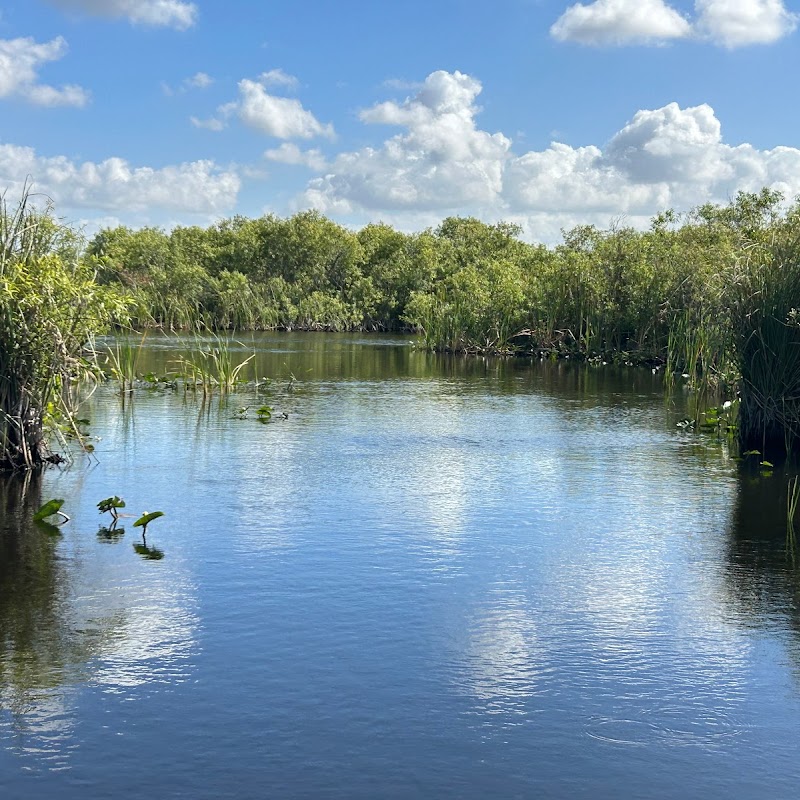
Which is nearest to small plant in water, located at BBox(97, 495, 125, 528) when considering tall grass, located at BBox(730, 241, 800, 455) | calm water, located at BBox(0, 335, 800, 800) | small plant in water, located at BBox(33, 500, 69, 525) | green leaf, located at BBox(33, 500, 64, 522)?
calm water, located at BBox(0, 335, 800, 800)

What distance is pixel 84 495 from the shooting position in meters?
16.7

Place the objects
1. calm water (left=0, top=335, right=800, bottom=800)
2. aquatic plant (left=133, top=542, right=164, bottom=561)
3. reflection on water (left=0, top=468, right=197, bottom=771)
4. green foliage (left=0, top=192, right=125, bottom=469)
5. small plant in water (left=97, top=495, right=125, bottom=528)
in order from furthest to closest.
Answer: green foliage (left=0, top=192, right=125, bottom=469) → small plant in water (left=97, top=495, right=125, bottom=528) → aquatic plant (left=133, top=542, right=164, bottom=561) → reflection on water (left=0, top=468, right=197, bottom=771) → calm water (left=0, top=335, right=800, bottom=800)

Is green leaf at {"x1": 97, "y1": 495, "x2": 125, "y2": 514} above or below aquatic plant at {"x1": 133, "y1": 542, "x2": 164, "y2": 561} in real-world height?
above

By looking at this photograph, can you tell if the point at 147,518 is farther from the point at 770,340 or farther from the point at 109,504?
the point at 770,340

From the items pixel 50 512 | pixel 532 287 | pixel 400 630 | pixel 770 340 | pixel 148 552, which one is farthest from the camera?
pixel 532 287

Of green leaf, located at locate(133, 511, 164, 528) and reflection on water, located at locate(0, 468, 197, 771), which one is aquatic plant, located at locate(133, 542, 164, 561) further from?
reflection on water, located at locate(0, 468, 197, 771)

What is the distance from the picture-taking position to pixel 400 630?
10.6 m

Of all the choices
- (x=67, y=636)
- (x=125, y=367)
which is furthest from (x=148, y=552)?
(x=125, y=367)

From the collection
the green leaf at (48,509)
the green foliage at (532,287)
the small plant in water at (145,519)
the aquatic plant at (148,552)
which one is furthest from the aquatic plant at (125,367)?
the aquatic plant at (148,552)

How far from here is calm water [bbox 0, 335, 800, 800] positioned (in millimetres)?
7824

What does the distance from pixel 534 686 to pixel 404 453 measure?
12.6m

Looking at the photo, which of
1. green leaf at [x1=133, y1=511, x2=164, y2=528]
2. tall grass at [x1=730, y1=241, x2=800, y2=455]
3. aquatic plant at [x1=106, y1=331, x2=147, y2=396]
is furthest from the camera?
aquatic plant at [x1=106, y1=331, x2=147, y2=396]

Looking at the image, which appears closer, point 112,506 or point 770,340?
point 112,506

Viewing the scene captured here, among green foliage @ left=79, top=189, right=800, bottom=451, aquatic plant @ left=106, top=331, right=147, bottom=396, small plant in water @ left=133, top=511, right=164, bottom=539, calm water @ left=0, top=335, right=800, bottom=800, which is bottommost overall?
calm water @ left=0, top=335, right=800, bottom=800
